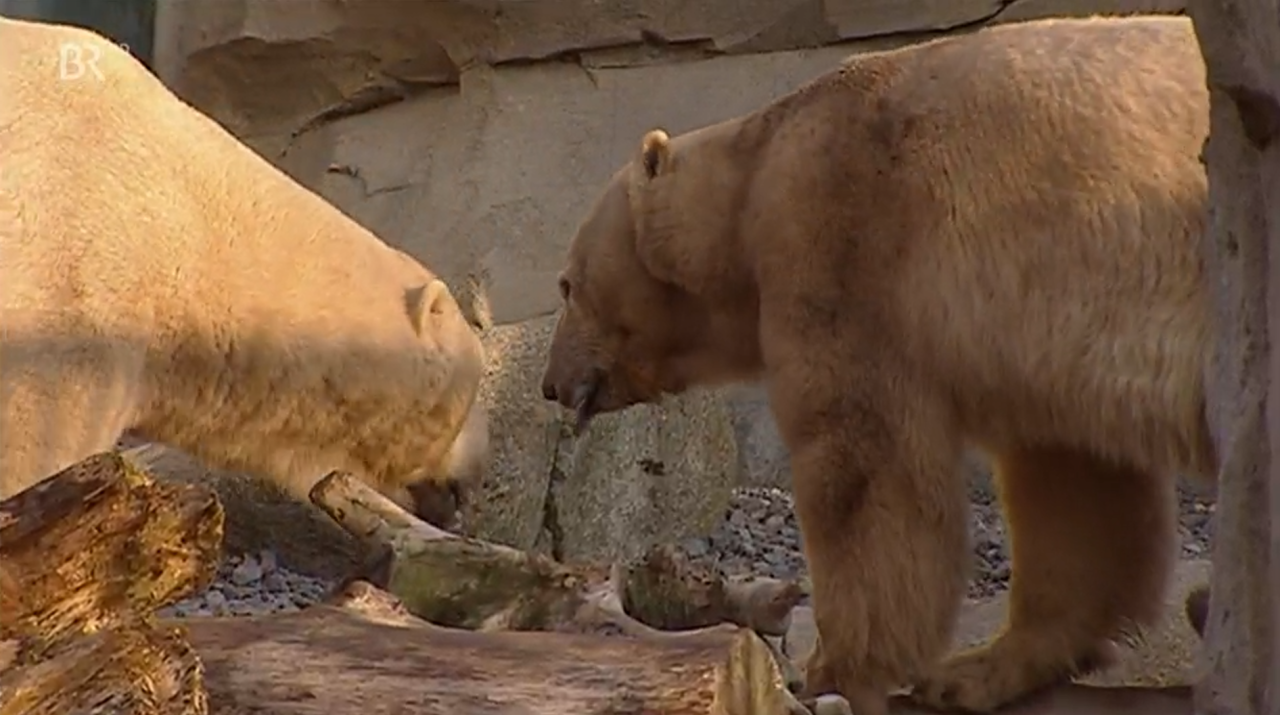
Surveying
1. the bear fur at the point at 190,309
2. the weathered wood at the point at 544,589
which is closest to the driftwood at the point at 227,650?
the weathered wood at the point at 544,589

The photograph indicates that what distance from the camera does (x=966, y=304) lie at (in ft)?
10.7

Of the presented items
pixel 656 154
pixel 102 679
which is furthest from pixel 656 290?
pixel 102 679

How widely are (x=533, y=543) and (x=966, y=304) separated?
96.6 inches

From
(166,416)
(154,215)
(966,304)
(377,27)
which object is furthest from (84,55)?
(377,27)

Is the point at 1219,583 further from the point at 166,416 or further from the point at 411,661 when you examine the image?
the point at 166,416

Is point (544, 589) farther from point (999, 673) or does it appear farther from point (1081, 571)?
point (1081, 571)

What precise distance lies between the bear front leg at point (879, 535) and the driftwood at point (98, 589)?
148 centimetres

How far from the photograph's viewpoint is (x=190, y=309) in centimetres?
396

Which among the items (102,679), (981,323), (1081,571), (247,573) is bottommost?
(247,573)

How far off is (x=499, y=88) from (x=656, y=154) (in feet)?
12.9

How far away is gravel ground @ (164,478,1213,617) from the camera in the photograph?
5.63m

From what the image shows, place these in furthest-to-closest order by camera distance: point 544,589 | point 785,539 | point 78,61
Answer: point 785,539 → point 78,61 → point 544,589

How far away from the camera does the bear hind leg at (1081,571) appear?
367 cm

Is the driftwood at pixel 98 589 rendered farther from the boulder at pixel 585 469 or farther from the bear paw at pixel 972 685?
the boulder at pixel 585 469
